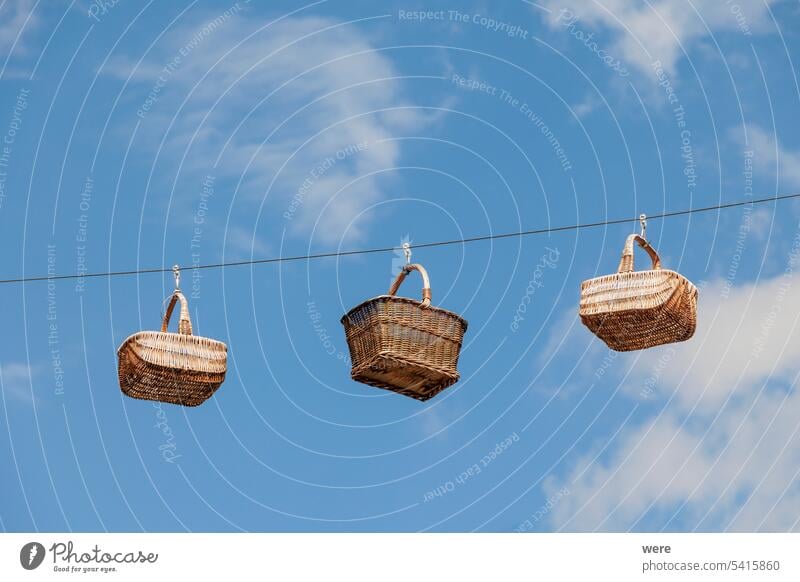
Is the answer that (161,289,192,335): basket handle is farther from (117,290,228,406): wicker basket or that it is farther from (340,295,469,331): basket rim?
(340,295,469,331): basket rim

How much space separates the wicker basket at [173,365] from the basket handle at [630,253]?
10.4 ft

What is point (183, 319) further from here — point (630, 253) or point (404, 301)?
point (630, 253)

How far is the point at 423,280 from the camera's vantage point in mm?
33531

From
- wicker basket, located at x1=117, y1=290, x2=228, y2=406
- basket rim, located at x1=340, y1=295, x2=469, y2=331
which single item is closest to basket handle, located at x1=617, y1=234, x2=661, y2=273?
basket rim, located at x1=340, y1=295, x2=469, y2=331

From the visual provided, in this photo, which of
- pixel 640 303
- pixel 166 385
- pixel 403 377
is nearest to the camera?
pixel 640 303

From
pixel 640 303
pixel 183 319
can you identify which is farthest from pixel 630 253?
pixel 183 319

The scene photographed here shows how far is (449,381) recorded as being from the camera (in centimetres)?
3356

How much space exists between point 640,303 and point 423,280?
1685 millimetres

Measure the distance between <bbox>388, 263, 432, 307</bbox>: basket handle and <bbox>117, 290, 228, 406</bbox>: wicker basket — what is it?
140 centimetres
